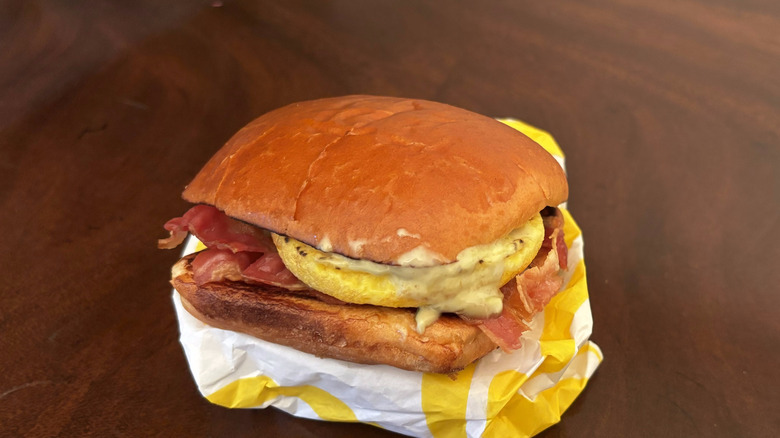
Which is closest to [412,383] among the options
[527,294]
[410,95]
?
[527,294]

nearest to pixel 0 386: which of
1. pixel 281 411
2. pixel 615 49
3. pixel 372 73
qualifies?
pixel 281 411

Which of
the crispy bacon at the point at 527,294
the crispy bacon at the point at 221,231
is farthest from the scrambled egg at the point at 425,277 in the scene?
the crispy bacon at the point at 221,231

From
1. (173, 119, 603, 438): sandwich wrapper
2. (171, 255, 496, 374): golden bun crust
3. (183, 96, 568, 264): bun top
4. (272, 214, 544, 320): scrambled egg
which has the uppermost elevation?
(183, 96, 568, 264): bun top

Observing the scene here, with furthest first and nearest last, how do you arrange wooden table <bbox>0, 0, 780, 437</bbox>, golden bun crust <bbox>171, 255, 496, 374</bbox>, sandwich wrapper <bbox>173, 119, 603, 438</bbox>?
1. wooden table <bbox>0, 0, 780, 437</bbox>
2. sandwich wrapper <bbox>173, 119, 603, 438</bbox>
3. golden bun crust <bbox>171, 255, 496, 374</bbox>

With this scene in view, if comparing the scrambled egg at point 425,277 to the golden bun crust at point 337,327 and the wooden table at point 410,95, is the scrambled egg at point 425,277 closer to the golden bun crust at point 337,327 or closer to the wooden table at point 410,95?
the golden bun crust at point 337,327

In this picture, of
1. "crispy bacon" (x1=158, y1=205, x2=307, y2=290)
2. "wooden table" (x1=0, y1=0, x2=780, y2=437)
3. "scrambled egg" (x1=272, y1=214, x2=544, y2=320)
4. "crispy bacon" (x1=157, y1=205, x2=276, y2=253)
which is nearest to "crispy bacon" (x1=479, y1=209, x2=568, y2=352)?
"scrambled egg" (x1=272, y1=214, x2=544, y2=320)

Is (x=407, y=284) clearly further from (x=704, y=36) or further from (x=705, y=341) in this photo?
Answer: (x=704, y=36)

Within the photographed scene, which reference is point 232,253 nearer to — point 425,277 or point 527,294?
point 425,277

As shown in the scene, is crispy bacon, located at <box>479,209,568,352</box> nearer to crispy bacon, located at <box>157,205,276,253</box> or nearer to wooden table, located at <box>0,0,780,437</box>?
wooden table, located at <box>0,0,780,437</box>
